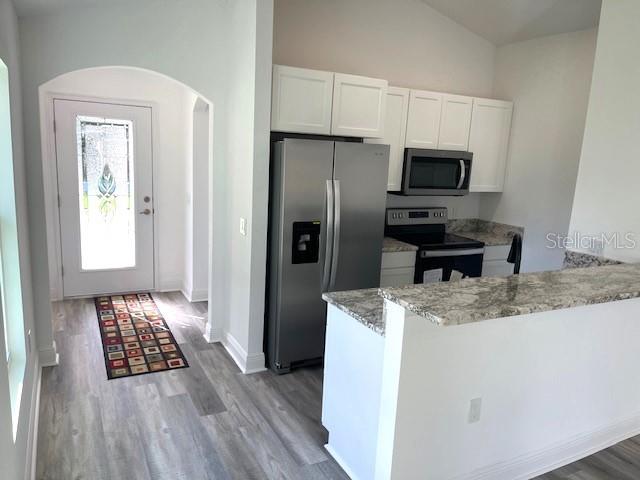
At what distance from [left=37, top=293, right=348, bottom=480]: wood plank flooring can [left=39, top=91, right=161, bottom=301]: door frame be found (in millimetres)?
1215

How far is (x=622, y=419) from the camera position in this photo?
2.69 meters

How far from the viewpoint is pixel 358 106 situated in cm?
363

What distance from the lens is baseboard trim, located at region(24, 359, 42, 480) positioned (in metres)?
2.19

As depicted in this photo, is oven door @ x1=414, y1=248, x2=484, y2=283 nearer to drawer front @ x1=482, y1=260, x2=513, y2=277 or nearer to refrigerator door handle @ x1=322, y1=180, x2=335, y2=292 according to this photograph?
drawer front @ x1=482, y1=260, x2=513, y2=277

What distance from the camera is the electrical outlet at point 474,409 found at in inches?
82.4

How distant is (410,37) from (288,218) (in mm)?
2250

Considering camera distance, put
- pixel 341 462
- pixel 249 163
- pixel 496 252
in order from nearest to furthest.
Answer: pixel 341 462 < pixel 249 163 < pixel 496 252

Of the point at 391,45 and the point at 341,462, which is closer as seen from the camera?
the point at 341,462

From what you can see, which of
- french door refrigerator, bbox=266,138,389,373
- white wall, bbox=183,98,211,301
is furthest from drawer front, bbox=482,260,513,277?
white wall, bbox=183,98,211,301

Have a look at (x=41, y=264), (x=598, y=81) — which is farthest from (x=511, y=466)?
(x=41, y=264)

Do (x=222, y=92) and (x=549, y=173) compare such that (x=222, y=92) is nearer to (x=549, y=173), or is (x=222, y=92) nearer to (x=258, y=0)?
(x=258, y=0)

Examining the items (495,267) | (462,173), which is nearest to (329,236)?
(462,173)

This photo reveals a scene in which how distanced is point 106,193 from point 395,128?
297 centimetres

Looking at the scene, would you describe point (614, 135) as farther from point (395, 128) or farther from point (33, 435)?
point (33, 435)
